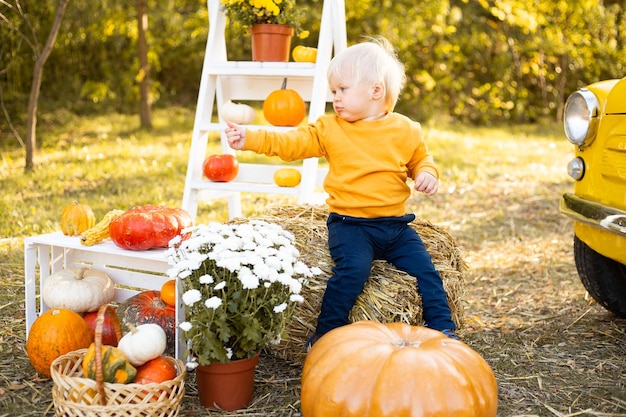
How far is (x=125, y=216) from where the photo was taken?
9.76ft

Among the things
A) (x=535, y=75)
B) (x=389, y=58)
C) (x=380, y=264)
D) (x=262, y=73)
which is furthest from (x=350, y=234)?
(x=535, y=75)

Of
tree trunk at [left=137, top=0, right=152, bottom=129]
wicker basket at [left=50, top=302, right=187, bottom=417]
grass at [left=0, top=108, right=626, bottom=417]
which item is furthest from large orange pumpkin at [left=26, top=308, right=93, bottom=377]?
tree trunk at [left=137, top=0, right=152, bottom=129]

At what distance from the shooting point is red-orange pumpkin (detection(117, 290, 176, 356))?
9.64 ft

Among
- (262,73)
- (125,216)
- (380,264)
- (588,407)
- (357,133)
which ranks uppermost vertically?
(262,73)

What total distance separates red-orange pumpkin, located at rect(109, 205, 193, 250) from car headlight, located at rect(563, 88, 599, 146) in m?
1.82

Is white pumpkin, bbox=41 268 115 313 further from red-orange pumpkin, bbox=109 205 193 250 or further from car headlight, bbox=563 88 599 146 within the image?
car headlight, bbox=563 88 599 146

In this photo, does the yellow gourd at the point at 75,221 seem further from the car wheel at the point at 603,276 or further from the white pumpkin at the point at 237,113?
the car wheel at the point at 603,276

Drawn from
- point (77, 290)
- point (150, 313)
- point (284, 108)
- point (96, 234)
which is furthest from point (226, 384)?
point (284, 108)

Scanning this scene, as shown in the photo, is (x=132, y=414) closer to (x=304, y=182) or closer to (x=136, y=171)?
(x=304, y=182)

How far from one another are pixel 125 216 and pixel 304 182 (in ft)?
4.57

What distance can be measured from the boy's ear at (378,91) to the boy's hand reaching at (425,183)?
374mm

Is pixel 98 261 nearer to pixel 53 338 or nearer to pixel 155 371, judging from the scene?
pixel 53 338

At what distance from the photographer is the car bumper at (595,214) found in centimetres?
281

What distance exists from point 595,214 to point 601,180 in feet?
0.58
